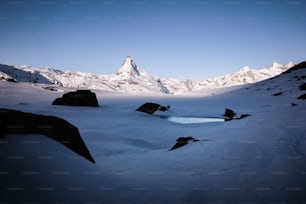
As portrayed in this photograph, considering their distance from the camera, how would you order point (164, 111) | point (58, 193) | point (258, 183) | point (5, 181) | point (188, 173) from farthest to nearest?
point (164, 111) → point (188, 173) → point (258, 183) → point (58, 193) → point (5, 181)

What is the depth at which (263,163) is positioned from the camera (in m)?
4.71

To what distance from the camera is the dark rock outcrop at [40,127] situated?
3.23 meters

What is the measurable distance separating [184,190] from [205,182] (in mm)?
570

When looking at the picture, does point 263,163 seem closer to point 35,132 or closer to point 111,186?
point 111,186

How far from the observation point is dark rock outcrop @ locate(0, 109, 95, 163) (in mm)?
3229

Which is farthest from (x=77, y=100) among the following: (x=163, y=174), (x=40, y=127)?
(x=163, y=174)

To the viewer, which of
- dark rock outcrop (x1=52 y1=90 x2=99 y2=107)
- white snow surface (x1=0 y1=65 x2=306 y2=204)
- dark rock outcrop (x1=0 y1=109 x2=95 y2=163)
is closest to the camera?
white snow surface (x1=0 y1=65 x2=306 y2=204)

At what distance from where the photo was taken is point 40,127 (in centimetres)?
372

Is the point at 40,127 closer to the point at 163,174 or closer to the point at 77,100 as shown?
the point at 163,174

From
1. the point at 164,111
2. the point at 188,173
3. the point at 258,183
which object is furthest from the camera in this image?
the point at 164,111

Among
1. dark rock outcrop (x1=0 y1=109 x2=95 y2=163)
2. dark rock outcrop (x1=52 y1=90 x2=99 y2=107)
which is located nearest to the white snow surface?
dark rock outcrop (x1=0 y1=109 x2=95 y2=163)

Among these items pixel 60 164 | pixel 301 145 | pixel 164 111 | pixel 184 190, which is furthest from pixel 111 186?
pixel 164 111

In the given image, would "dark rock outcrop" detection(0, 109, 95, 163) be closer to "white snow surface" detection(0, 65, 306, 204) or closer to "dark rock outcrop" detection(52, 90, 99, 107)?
"white snow surface" detection(0, 65, 306, 204)

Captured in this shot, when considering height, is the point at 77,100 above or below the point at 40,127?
below
